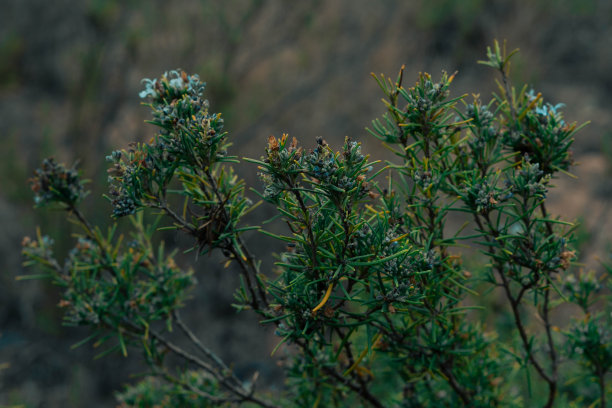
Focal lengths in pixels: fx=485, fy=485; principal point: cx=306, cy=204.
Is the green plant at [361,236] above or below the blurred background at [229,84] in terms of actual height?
below

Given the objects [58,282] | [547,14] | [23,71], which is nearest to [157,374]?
[58,282]

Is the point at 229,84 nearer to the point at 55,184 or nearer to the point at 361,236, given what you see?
the point at 55,184

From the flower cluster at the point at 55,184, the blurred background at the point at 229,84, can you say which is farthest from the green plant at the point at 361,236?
the blurred background at the point at 229,84

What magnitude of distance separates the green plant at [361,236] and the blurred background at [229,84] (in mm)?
2143

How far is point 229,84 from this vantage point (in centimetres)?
322

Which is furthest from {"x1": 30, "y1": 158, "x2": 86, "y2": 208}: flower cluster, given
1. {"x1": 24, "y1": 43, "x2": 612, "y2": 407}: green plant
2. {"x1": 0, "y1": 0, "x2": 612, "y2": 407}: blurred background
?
{"x1": 0, "y1": 0, "x2": 612, "y2": 407}: blurred background

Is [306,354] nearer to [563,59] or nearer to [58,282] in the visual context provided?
[58,282]

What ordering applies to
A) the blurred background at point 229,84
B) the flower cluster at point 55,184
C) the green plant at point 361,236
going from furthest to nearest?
1. the blurred background at point 229,84
2. the flower cluster at point 55,184
3. the green plant at point 361,236

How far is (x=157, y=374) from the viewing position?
907mm

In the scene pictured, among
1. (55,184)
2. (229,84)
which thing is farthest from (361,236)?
(229,84)

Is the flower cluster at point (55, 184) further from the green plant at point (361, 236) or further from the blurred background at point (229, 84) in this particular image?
the blurred background at point (229, 84)

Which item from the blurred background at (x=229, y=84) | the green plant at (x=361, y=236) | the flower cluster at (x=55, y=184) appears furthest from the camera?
the blurred background at (x=229, y=84)

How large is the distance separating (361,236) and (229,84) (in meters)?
2.81

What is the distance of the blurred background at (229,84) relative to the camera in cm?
306
